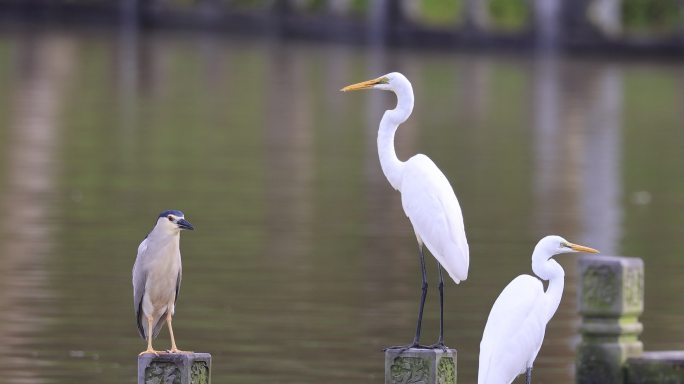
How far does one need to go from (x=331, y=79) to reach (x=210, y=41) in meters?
13.6

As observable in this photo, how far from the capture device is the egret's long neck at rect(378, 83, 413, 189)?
32.1ft

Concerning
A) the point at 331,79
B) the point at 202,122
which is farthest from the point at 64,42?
the point at 202,122

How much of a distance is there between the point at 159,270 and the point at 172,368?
739 millimetres

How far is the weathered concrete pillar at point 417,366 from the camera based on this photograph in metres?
8.87

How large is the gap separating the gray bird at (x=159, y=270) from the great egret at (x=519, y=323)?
1384 mm

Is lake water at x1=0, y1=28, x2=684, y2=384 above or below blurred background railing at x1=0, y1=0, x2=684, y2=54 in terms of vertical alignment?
below

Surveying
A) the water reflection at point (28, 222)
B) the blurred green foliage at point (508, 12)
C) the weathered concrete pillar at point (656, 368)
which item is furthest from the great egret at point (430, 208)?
the blurred green foliage at point (508, 12)

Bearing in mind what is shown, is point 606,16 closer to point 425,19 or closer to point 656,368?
point 425,19

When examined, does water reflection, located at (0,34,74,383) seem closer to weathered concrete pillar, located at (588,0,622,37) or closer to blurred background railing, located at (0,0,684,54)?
blurred background railing, located at (0,0,684,54)

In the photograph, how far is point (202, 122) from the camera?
2967cm

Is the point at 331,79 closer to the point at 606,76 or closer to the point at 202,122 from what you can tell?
the point at 606,76

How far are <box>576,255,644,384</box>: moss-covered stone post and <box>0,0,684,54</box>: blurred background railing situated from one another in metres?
43.3

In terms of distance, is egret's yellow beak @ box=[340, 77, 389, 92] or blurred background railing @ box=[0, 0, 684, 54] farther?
blurred background railing @ box=[0, 0, 684, 54]

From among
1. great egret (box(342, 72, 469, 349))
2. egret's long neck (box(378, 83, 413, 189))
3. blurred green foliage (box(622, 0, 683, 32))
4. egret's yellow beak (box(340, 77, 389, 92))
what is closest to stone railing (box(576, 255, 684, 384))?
great egret (box(342, 72, 469, 349))
